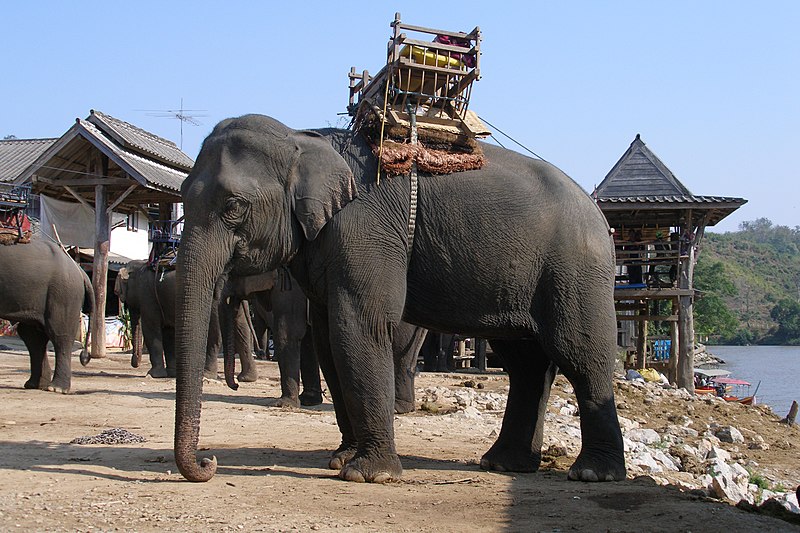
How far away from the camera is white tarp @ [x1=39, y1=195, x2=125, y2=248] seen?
1017 inches

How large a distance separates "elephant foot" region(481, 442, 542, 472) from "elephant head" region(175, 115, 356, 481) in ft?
7.14

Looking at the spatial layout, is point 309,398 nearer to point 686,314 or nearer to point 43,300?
point 43,300

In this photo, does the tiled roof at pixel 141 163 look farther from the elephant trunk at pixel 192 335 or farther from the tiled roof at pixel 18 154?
the elephant trunk at pixel 192 335

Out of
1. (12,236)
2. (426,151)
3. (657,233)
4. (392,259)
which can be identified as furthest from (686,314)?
(392,259)

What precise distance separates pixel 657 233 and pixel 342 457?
62.2 feet

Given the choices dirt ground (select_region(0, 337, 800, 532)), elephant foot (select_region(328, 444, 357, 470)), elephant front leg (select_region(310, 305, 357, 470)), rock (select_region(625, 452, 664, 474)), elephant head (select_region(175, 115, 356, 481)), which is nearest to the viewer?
dirt ground (select_region(0, 337, 800, 532))

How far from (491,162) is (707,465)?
5411 mm

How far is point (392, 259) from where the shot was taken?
6570mm

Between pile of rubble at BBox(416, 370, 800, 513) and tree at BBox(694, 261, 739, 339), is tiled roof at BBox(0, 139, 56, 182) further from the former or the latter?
tree at BBox(694, 261, 739, 339)

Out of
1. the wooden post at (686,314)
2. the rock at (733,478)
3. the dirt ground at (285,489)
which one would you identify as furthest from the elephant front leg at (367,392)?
the wooden post at (686,314)

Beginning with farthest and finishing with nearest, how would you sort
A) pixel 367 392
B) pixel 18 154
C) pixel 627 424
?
pixel 18 154, pixel 627 424, pixel 367 392

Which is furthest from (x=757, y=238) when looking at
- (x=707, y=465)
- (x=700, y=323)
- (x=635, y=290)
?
(x=707, y=465)

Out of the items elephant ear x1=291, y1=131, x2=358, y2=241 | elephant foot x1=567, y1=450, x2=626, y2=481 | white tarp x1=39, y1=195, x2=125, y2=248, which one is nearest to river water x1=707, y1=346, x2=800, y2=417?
white tarp x1=39, y1=195, x2=125, y2=248

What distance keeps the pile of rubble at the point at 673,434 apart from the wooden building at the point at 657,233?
10.5 feet
